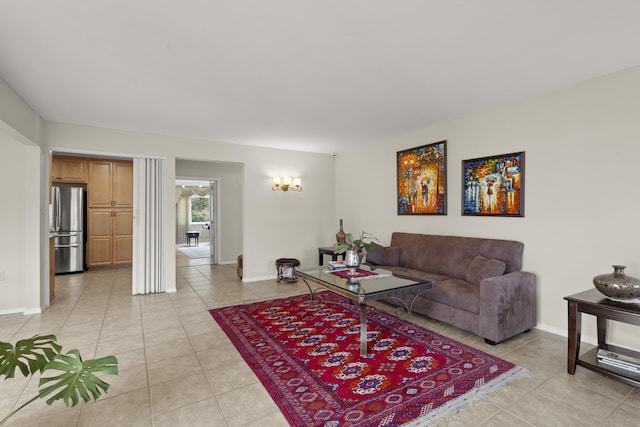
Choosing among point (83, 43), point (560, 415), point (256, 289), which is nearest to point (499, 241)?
point (560, 415)

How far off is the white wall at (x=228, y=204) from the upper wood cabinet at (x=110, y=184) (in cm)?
145

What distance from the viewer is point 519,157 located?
10.6ft

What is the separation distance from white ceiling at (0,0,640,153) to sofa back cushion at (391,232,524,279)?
1504 millimetres

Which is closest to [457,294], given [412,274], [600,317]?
[412,274]

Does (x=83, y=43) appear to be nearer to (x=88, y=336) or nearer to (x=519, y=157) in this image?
(x=88, y=336)

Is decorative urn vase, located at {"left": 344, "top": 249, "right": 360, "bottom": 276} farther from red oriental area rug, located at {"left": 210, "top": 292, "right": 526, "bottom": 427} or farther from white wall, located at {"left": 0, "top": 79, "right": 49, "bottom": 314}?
white wall, located at {"left": 0, "top": 79, "right": 49, "bottom": 314}

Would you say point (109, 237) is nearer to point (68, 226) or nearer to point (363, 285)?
point (68, 226)

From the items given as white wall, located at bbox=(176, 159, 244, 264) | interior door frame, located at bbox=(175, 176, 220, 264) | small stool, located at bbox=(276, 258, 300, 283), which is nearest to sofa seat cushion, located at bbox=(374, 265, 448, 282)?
small stool, located at bbox=(276, 258, 300, 283)

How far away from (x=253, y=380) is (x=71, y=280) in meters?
4.99

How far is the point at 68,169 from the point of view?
19.9 ft

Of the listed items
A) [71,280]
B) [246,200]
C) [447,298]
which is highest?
[246,200]

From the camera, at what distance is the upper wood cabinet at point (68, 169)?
5.97 meters

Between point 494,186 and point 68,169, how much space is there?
725 cm

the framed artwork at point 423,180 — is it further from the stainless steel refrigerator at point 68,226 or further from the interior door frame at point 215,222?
the stainless steel refrigerator at point 68,226
